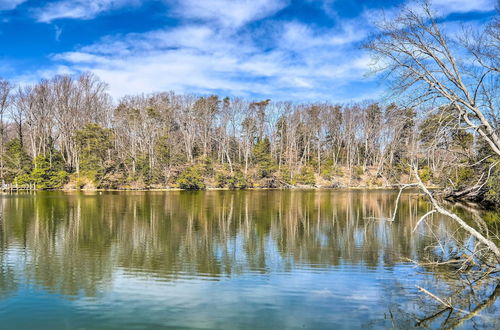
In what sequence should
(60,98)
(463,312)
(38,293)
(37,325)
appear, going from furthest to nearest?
(60,98) → (38,293) → (463,312) → (37,325)

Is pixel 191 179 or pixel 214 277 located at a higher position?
pixel 191 179

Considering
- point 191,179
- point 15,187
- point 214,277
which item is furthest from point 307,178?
point 214,277

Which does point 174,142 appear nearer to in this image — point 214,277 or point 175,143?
point 175,143

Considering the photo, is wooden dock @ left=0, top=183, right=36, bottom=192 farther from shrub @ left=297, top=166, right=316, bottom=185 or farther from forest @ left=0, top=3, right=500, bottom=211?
shrub @ left=297, top=166, right=316, bottom=185

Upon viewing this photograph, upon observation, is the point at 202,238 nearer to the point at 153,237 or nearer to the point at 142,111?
the point at 153,237

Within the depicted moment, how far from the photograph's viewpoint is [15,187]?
44.4 metres

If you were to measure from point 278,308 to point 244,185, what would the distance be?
4483cm

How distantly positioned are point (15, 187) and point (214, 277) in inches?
1742

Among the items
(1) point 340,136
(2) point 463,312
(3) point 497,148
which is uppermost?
(1) point 340,136

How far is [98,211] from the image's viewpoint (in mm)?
23328

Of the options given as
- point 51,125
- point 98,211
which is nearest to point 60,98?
point 51,125

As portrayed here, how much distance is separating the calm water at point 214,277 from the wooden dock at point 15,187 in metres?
30.2

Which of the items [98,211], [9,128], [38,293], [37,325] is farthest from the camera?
[9,128]

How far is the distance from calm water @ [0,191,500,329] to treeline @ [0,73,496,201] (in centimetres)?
3026
